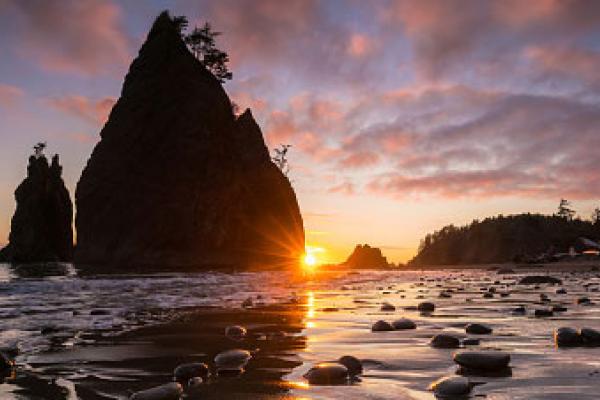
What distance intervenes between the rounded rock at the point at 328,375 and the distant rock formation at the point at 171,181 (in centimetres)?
4688

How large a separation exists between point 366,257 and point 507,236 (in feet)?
83.5

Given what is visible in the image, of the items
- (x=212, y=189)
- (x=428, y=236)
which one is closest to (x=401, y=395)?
(x=212, y=189)

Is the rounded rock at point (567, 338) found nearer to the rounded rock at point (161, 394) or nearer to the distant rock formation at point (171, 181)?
the rounded rock at point (161, 394)

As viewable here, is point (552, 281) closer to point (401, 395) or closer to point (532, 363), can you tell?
point (532, 363)

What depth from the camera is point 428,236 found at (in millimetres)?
123375

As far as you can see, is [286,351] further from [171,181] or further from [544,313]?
[171,181]

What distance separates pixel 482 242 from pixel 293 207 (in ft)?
155

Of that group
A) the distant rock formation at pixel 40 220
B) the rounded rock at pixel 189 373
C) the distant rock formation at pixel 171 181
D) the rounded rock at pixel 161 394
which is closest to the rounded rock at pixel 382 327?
the rounded rock at pixel 189 373

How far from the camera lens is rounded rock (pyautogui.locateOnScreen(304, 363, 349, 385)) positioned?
2986mm

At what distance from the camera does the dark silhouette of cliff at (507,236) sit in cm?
8477

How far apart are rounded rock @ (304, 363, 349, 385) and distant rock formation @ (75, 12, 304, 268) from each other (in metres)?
46.9

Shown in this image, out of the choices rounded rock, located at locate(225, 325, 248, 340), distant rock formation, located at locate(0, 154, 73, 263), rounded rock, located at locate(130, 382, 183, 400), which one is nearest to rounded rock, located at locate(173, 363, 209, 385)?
rounded rock, located at locate(130, 382, 183, 400)

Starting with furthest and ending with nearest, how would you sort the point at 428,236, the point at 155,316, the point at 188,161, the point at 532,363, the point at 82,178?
the point at 428,236 < the point at 82,178 < the point at 188,161 < the point at 155,316 < the point at 532,363

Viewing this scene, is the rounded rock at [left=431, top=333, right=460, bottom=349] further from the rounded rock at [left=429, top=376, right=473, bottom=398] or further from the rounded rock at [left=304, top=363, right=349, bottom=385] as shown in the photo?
the rounded rock at [left=429, top=376, right=473, bottom=398]
